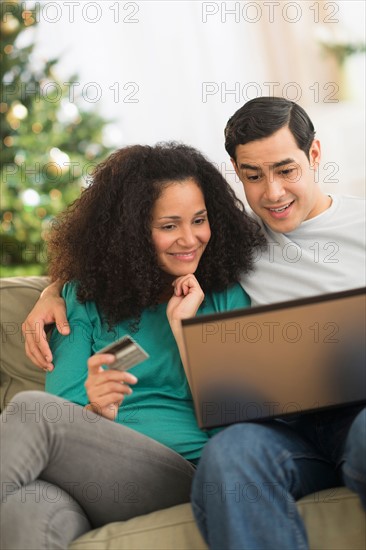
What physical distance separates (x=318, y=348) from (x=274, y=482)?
23 cm

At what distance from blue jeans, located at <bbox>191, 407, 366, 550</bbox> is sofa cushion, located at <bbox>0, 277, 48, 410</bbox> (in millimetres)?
653

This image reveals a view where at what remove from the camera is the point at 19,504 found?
4.12 ft

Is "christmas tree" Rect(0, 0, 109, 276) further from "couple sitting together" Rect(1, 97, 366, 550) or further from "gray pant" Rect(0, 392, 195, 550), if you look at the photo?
"gray pant" Rect(0, 392, 195, 550)

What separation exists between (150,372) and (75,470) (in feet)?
0.97

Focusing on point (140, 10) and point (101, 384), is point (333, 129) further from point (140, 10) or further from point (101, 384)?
point (101, 384)

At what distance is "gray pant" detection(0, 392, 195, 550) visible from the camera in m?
1.28

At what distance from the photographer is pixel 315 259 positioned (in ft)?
5.14

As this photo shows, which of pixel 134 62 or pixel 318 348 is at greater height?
pixel 134 62

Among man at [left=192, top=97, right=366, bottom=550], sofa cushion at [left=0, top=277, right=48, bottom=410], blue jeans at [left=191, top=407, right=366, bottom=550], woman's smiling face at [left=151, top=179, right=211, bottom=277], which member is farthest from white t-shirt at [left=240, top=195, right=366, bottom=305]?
sofa cushion at [left=0, top=277, right=48, bottom=410]

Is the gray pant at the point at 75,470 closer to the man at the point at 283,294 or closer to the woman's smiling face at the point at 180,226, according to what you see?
the man at the point at 283,294

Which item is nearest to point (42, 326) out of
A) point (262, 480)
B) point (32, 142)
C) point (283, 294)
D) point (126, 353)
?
point (126, 353)

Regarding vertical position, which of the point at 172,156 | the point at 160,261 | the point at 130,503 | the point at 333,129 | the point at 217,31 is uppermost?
the point at 217,31

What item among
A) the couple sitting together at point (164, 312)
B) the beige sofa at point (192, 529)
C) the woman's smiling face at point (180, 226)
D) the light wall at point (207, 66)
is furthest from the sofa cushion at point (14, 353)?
the light wall at point (207, 66)

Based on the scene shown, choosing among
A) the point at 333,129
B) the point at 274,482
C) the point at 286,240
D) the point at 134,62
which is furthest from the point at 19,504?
the point at 134,62
